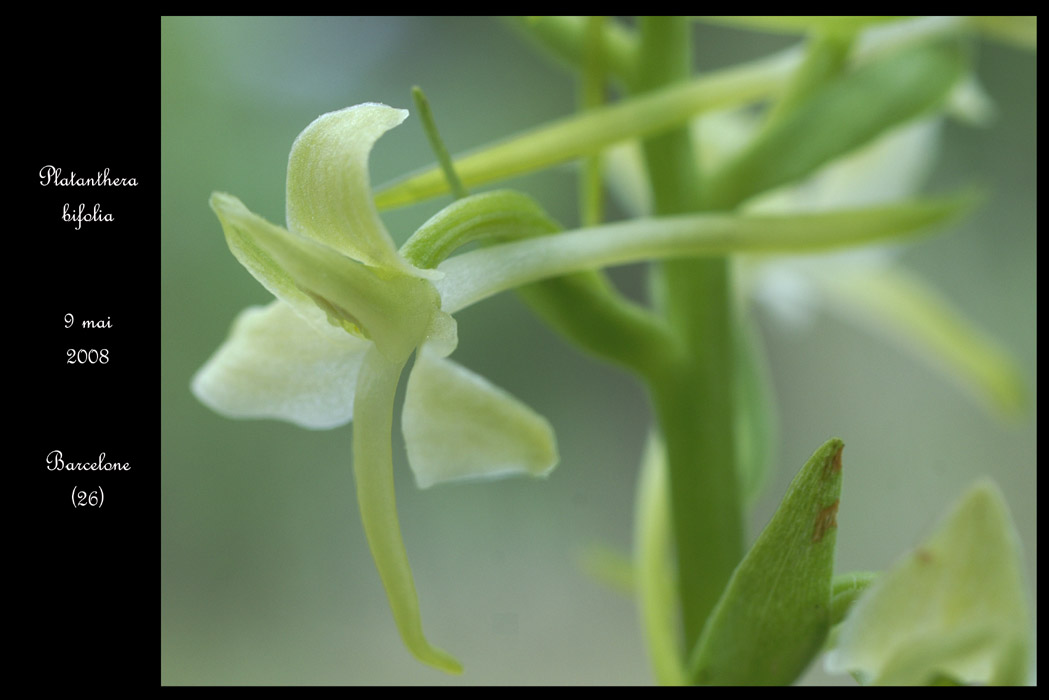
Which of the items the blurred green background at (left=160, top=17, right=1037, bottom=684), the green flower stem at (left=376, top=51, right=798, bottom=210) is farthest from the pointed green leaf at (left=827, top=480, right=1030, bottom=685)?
the blurred green background at (left=160, top=17, right=1037, bottom=684)

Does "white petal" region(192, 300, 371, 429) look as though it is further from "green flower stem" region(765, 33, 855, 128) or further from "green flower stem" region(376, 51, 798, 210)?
"green flower stem" region(765, 33, 855, 128)

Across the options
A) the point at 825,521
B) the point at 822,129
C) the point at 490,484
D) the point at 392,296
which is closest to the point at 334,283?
the point at 392,296

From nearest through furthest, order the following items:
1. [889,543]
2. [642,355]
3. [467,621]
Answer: [642,355]
[889,543]
[467,621]

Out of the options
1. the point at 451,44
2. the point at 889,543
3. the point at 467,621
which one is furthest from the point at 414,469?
the point at 467,621

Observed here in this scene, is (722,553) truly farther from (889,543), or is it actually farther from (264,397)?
(889,543)

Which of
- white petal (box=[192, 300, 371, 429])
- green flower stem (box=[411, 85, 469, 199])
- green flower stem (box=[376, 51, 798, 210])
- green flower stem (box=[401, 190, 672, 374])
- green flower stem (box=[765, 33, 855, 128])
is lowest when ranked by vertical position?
white petal (box=[192, 300, 371, 429])

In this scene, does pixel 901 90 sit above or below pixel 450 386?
above

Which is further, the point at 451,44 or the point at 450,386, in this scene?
the point at 451,44
